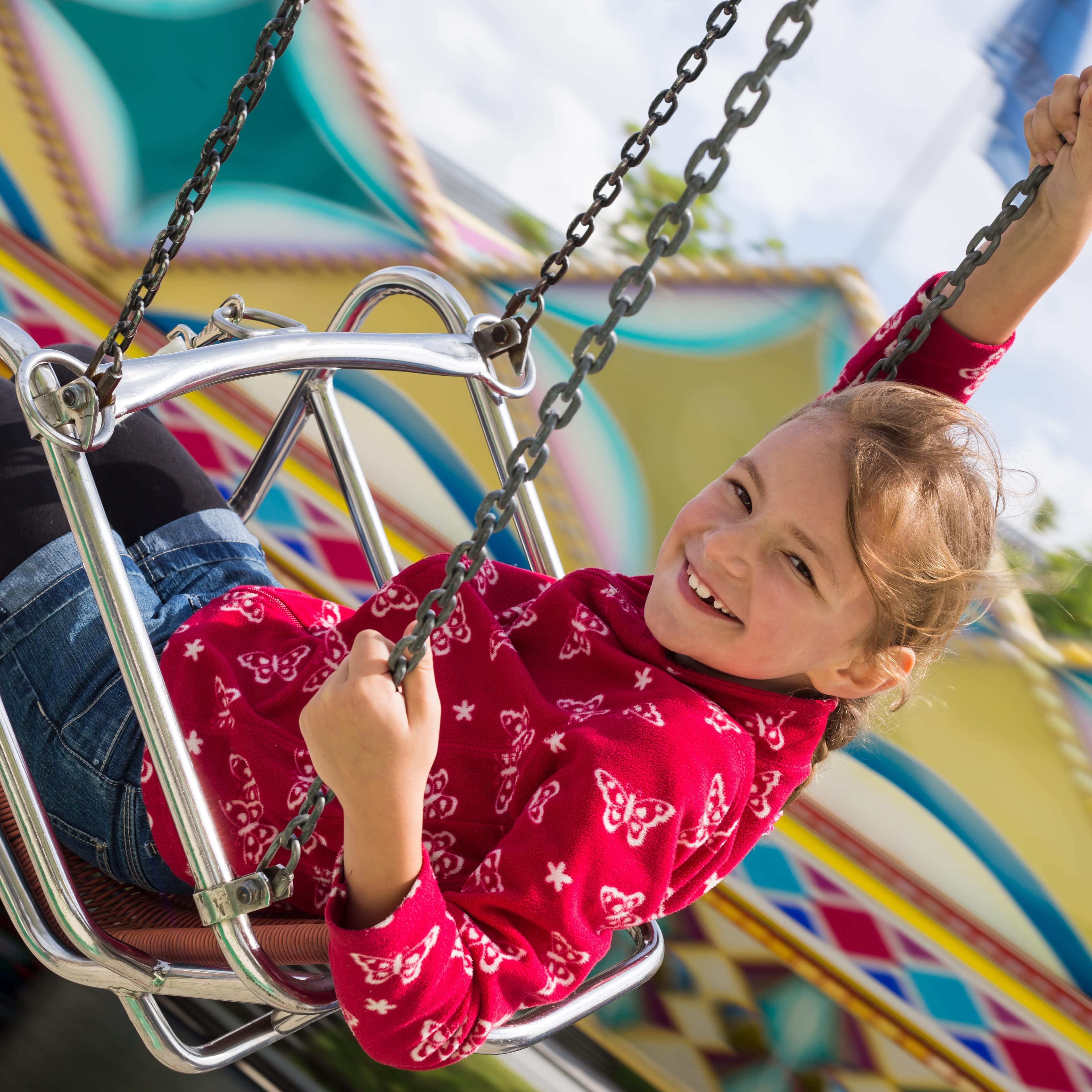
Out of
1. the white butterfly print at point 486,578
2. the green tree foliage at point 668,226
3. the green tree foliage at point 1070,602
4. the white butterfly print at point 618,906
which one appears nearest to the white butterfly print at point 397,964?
the white butterfly print at point 618,906

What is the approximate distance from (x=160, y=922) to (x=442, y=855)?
21 centimetres

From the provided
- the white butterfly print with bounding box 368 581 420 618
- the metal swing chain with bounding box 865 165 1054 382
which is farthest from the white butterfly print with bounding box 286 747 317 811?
the metal swing chain with bounding box 865 165 1054 382

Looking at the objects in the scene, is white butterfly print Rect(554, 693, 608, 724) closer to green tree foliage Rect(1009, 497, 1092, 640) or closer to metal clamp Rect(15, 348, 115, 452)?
metal clamp Rect(15, 348, 115, 452)

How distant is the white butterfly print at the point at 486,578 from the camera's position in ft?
2.81

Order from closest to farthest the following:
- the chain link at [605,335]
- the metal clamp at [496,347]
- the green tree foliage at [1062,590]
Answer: the chain link at [605,335] < the metal clamp at [496,347] < the green tree foliage at [1062,590]

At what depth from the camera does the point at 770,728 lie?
746 mm

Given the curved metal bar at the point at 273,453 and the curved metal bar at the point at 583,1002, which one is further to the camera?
the curved metal bar at the point at 273,453

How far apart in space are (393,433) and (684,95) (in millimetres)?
748

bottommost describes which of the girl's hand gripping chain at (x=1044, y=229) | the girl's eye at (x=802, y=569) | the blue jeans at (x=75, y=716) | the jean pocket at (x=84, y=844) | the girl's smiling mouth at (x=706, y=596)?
the jean pocket at (x=84, y=844)

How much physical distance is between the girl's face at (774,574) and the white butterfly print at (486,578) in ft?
0.53

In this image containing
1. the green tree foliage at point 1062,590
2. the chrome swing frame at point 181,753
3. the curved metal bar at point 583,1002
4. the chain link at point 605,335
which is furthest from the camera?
the green tree foliage at point 1062,590

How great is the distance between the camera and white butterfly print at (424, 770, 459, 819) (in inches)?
28.3

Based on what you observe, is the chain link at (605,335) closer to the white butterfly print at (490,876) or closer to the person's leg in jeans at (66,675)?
the white butterfly print at (490,876)

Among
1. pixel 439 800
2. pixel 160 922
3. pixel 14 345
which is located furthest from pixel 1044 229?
pixel 160 922
